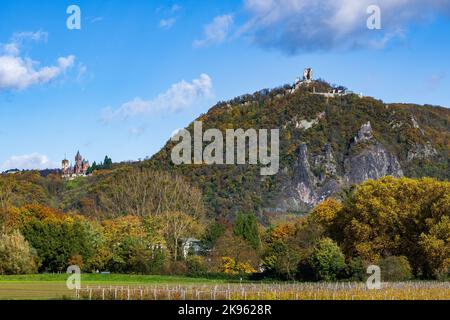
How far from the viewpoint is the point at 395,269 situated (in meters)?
82.9

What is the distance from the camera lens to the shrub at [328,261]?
89.0m

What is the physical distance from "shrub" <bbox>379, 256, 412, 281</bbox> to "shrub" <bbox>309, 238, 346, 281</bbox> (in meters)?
5.34

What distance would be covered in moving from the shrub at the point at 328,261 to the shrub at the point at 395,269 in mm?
5344

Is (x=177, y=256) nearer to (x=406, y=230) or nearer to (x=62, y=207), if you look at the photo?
(x=406, y=230)

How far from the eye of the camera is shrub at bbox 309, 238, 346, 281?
89000 millimetres

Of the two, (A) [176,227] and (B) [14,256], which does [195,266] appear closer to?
(A) [176,227]

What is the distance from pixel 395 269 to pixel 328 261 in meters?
8.85

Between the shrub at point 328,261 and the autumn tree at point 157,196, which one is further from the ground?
the autumn tree at point 157,196

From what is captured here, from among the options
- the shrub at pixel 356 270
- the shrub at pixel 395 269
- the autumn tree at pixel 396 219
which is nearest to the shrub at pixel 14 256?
the autumn tree at pixel 396 219

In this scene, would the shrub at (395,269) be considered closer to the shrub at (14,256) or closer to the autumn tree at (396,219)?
the autumn tree at (396,219)
